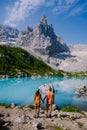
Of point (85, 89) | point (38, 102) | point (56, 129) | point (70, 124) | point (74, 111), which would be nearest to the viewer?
point (56, 129)

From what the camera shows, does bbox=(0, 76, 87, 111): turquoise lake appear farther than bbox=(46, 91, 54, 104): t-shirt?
Yes

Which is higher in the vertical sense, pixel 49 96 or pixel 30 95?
pixel 49 96

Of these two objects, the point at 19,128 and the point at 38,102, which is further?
the point at 38,102

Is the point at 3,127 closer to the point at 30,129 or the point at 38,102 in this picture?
the point at 30,129

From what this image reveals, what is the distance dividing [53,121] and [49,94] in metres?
3.37

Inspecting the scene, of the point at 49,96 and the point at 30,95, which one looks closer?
the point at 49,96

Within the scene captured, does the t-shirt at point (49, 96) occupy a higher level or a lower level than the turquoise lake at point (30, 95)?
higher

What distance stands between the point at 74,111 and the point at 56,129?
16873mm

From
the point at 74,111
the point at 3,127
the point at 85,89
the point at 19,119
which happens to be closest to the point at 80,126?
the point at 19,119

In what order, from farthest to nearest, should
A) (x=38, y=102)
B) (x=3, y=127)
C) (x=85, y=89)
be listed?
(x=85, y=89) < (x=38, y=102) < (x=3, y=127)

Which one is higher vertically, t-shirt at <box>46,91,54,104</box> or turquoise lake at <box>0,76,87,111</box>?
t-shirt at <box>46,91,54,104</box>

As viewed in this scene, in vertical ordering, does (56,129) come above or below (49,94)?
below

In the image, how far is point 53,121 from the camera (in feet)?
95.5

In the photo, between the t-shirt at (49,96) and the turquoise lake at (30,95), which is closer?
the t-shirt at (49,96)
